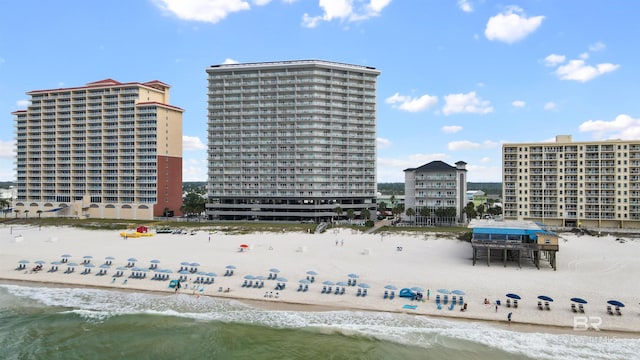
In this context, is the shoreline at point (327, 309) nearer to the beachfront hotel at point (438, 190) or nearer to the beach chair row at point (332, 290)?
the beach chair row at point (332, 290)

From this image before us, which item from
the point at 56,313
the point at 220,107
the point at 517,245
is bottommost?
the point at 56,313

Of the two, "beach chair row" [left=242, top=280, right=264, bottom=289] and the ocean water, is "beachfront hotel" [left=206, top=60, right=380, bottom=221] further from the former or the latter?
the ocean water

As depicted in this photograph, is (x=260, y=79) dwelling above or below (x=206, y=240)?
above

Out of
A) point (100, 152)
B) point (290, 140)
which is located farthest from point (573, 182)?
point (100, 152)

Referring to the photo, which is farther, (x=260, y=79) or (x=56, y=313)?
(x=260, y=79)

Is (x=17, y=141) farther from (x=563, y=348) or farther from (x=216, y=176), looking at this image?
(x=563, y=348)

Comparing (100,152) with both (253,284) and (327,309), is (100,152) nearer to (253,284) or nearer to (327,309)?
(253,284)

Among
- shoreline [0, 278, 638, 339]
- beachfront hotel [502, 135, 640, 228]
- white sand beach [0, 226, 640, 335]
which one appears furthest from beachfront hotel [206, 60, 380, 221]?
shoreline [0, 278, 638, 339]

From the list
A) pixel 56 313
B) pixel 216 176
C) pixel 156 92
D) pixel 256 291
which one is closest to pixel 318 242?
pixel 256 291
